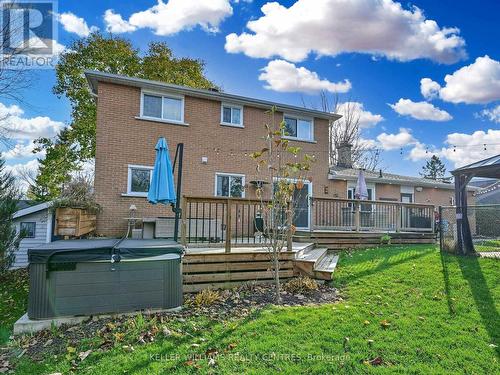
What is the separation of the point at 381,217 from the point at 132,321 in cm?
1103

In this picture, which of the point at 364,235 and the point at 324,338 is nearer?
the point at 324,338

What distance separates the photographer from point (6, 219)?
7.60 metres

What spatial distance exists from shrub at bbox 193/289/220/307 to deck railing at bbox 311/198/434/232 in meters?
5.97

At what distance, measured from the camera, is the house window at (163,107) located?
1109 cm

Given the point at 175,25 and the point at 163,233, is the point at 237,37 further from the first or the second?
the point at 163,233

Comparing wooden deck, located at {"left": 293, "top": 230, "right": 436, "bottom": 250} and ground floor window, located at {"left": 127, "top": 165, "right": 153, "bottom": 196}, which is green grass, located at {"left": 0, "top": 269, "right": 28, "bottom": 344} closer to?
ground floor window, located at {"left": 127, "top": 165, "right": 153, "bottom": 196}

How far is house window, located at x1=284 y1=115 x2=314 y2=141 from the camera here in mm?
13375

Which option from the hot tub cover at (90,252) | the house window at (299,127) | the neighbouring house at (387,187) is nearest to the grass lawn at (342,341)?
the hot tub cover at (90,252)

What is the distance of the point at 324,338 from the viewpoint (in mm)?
3703

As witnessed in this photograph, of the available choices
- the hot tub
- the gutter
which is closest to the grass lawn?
the hot tub

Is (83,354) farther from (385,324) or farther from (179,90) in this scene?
(179,90)

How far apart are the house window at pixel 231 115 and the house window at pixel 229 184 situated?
212 centimetres

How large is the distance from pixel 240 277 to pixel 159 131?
7.06 meters

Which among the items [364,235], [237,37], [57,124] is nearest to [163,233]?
[364,235]
